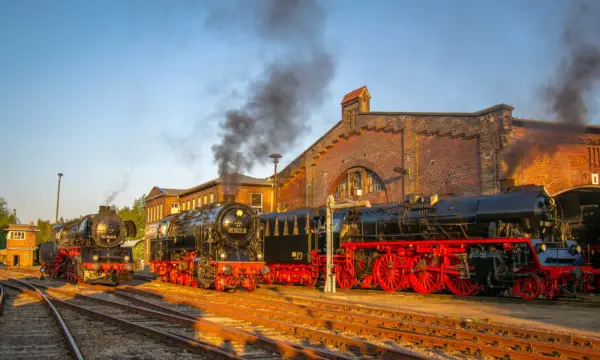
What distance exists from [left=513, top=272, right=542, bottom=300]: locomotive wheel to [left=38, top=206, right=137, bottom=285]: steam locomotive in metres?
14.9

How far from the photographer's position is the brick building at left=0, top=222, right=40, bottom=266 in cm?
6475

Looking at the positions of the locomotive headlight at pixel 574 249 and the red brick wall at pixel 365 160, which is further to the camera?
the red brick wall at pixel 365 160

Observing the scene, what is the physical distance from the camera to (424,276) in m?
17.3

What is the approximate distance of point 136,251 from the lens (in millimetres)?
56625

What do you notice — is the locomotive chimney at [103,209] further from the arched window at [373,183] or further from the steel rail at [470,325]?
the arched window at [373,183]

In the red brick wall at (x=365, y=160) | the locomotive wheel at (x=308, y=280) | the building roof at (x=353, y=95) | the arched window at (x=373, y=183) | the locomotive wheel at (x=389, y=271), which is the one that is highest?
the building roof at (x=353, y=95)

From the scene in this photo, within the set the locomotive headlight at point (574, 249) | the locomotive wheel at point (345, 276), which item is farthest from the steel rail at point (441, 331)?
the locomotive headlight at point (574, 249)

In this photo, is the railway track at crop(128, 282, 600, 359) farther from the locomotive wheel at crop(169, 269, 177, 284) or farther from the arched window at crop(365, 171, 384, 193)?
the arched window at crop(365, 171, 384, 193)

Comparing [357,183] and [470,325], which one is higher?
[357,183]

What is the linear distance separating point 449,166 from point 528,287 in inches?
440

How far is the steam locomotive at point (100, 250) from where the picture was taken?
22062 millimetres

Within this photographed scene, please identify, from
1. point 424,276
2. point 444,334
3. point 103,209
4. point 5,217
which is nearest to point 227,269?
point 424,276

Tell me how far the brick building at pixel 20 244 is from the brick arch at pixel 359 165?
4731 cm

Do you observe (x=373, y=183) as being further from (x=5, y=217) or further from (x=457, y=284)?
(x=5, y=217)
